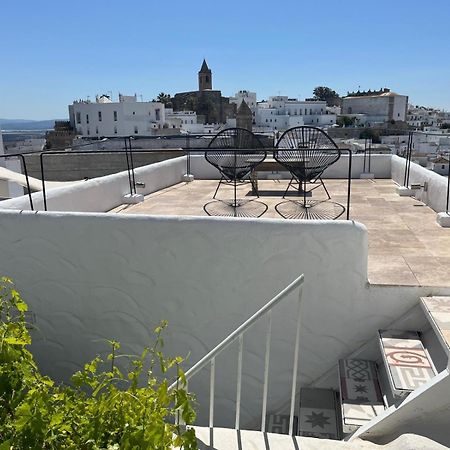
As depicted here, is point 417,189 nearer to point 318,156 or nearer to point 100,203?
point 318,156

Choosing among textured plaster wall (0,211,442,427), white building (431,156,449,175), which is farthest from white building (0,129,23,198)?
white building (431,156,449,175)

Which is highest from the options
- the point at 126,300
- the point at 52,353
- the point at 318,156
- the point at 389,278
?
the point at 318,156

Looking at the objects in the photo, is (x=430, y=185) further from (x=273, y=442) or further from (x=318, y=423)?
(x=273, y=442)

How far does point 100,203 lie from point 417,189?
427 centimetres

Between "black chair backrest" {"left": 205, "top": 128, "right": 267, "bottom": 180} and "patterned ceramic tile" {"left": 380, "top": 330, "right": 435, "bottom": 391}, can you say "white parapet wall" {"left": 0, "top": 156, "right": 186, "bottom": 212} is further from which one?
"patterned ceramic tile" {"left": 380, "top": 330, "right": 435, "bottom": 391}

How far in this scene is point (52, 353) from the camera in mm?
4336

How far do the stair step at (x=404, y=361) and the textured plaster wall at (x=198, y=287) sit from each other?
0.68 feet

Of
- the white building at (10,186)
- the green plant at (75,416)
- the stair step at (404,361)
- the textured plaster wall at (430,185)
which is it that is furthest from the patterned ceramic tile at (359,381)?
the white building at (10,186)

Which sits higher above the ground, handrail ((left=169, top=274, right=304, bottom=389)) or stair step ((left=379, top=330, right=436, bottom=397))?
handrail ((left=169, top=274, right=304, bottom=389))

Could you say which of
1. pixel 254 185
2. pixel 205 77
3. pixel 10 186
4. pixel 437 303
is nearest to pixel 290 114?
pixel 205 77

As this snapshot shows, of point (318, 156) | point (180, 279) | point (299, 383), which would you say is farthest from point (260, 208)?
point (299, 383)

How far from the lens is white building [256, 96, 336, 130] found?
2911 inches

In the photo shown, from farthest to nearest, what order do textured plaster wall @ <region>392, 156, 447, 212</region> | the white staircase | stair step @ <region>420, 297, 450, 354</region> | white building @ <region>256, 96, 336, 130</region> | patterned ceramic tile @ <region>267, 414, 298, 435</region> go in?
white building @ <region>256, 96, 336, 130</region> < textured plaster wall @ <region>392, 156, 447, 212</region> < patterned ceramic tile @ <region>267, 414, 298, 435</region> < stair step @ <region>420, 297, 450, 354</region> < the white staircase

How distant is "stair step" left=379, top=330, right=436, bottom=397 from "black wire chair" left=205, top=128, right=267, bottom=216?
6.16 ft
